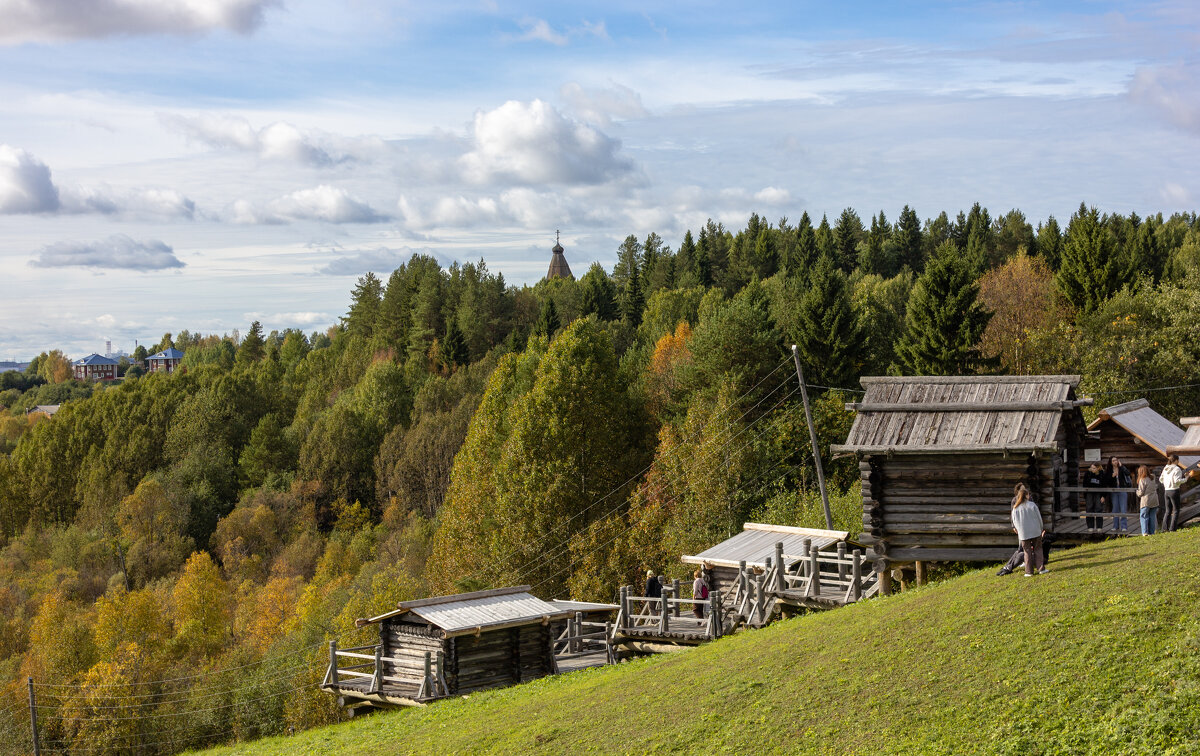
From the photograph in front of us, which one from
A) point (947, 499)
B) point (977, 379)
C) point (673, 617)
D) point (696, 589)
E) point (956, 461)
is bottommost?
point (673, 617)

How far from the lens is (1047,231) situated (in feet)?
287

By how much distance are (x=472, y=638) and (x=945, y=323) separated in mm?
33148

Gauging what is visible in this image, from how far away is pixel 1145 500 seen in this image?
76.7 ft

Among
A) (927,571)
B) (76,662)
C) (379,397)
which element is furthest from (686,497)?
(379,397)

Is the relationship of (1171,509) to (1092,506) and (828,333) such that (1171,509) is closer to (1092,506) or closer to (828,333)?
(1092,506)

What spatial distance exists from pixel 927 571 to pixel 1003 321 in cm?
4387

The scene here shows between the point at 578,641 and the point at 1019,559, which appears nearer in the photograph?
the point at 1019,559

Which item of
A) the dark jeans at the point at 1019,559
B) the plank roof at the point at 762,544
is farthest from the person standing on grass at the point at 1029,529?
the plank roof at the point at 762,544

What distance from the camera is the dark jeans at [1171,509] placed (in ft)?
76.5

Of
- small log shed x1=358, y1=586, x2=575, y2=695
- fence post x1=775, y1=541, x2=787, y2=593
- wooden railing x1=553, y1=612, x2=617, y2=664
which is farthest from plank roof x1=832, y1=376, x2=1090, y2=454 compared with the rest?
wooden railing x1=553, y1=612, x2=617, y2=664

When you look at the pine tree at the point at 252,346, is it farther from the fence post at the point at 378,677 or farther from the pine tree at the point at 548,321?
the fence post at the point at 378,677

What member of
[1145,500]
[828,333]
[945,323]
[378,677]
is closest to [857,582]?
[1145,500]

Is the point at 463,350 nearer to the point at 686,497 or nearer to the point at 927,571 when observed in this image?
the point at 686,497

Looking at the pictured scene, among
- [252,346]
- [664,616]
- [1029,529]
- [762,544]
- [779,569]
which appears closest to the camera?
[1029,529]
